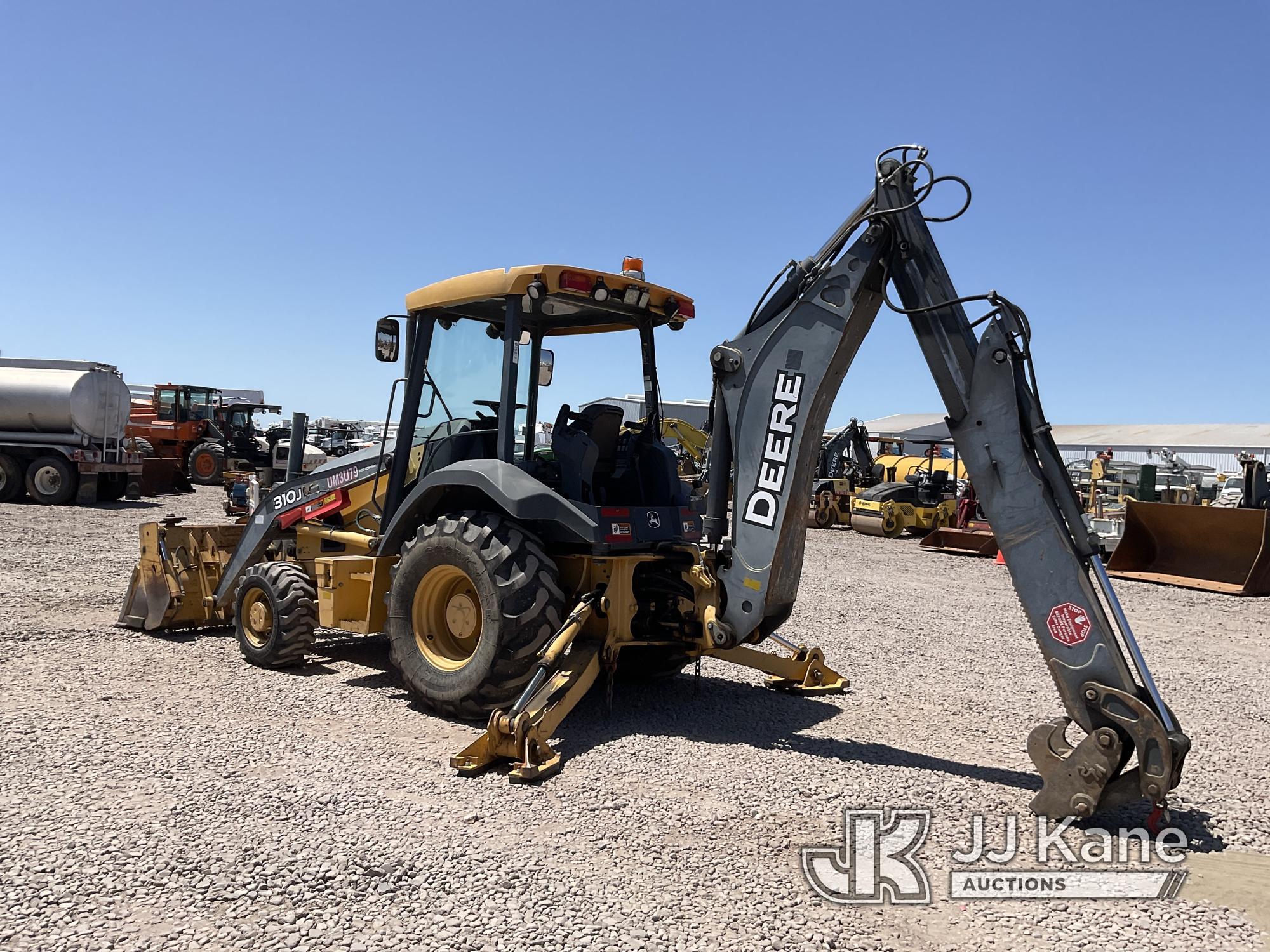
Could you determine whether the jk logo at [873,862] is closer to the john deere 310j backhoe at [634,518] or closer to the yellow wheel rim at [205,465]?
the john deere 310j backhoe at [634,518]

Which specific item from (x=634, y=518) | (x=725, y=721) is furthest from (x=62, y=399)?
(x=725, y=721)

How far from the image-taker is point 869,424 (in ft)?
233

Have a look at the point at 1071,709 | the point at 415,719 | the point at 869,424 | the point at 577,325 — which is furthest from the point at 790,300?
the point at 869,424

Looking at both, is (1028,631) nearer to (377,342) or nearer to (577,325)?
(577,325)

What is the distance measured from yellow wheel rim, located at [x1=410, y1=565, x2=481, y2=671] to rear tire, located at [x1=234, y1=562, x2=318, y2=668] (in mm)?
1255

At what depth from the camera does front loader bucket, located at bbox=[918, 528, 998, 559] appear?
1678 cm

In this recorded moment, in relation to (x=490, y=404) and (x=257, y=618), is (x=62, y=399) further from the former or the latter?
(x=490, y=404)

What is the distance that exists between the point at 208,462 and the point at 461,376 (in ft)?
76.2

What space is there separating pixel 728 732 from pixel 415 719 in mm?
1843

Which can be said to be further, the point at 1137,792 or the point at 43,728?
the point at 43,728

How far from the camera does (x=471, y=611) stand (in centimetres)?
562

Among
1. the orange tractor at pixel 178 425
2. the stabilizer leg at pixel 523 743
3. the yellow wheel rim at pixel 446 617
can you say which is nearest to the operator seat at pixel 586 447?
the yellow wheel rim at pixel 446 617

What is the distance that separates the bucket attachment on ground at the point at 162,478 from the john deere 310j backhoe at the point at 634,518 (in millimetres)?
17842

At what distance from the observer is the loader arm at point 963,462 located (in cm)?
396
